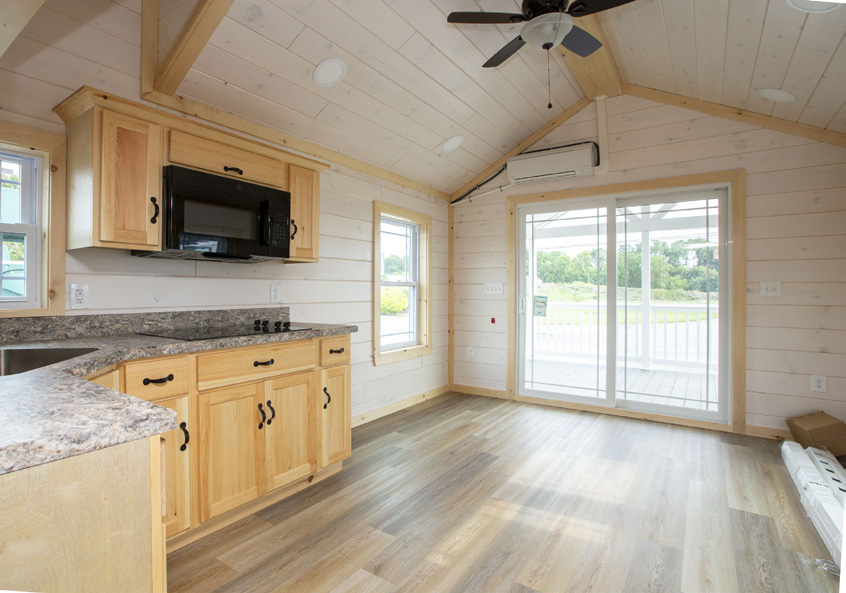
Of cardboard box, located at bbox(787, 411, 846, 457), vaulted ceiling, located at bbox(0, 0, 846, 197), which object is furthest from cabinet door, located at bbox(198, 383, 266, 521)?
cardboard box, located at bbox(787, 411, 846, 457)

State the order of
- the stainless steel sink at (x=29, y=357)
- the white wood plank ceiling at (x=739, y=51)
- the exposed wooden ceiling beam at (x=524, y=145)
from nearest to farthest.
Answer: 1. the stainless steel sink at (x=29, y=357)
2. the white wood plank ceiling at (x=739, y=51)
3. the exposed wooden ceiling beam at (x=524, y=145)

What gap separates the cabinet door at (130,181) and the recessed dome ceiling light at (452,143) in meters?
2.46

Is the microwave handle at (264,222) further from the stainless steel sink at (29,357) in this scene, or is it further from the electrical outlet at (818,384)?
the electrical outlet at (818,384)

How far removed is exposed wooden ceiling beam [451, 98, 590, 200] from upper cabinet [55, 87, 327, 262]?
2.97m

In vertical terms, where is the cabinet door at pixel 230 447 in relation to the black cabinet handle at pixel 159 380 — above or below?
below

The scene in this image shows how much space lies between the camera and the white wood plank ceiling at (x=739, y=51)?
2346mm

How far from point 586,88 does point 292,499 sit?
160 inches

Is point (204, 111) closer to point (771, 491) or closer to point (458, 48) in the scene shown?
point (458, 48)

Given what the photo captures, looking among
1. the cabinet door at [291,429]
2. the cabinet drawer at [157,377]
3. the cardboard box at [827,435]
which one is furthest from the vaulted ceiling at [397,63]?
the cardboard box at [827,435]

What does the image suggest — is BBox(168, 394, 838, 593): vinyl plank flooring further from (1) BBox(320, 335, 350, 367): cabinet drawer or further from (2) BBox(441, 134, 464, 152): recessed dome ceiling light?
(2) BBox(441, 134, 464, 152): recessed dome ceiling light

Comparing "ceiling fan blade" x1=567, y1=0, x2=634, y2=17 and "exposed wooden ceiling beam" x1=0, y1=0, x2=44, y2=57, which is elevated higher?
"ceiling fan blade" x1=567, y1=0, x2=634, y2=17

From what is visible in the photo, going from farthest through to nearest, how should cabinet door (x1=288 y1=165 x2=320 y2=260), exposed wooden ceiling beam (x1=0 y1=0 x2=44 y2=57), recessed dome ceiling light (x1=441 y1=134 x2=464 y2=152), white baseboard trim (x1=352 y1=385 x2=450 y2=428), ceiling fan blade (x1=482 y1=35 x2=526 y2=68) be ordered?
recessed dome ceiling light (x1=441 y1=134 x2=464 y2=152) → white baseboard trim (x1=352 y1=385 x2=450 y2=428) → cabinet door (x1=288 y1=165 x2=320 y2=260) → ceiling fan blade (x1=482 y1=35 x2=526 y2=68) → exposed wooden ceiling beam (x1=0 y1=0 x2=44 y2=57)

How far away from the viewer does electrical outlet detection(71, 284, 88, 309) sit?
7.02ft

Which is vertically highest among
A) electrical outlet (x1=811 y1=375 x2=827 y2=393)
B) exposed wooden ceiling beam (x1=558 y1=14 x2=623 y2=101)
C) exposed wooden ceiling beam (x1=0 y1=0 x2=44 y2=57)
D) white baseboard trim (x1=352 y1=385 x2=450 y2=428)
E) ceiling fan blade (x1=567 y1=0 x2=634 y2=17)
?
exposed wooden ceiling beam (x1=558 y1=14 x2=623 y2=101)
